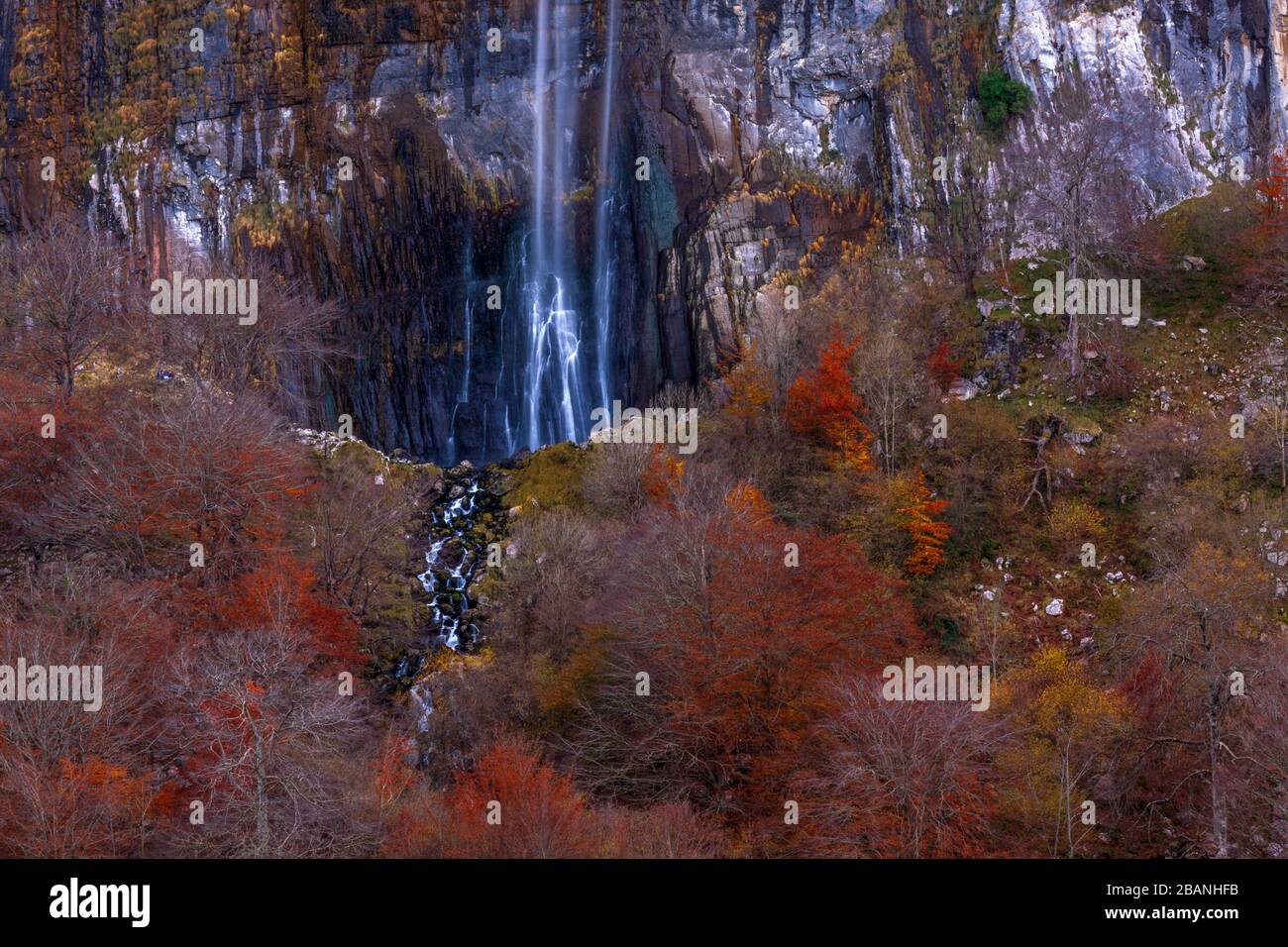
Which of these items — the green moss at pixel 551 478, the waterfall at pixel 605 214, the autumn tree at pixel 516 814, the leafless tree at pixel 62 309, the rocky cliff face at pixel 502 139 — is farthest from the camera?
the waterfall at pixel 605 214

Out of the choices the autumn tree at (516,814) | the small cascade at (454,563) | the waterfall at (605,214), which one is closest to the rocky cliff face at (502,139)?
the waterfall at (605,214)

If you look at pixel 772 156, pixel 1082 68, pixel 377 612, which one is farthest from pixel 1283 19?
pixel 377 612

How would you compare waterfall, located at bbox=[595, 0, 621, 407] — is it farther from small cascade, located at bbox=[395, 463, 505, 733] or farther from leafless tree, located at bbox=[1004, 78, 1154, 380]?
leafless tree, located at bbox=[1004, 78, 1154, 380]

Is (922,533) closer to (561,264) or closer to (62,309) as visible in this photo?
(561,264)

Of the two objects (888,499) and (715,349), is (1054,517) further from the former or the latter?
(715,349)

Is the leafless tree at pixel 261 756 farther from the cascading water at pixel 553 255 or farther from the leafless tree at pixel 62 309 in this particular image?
the cascading water at pixel 553 255

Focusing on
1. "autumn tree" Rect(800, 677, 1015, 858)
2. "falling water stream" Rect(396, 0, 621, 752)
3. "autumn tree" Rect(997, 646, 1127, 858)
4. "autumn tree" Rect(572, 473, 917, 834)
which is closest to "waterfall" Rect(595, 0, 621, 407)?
"falling water stream" Rect(396, 0, 621, 752)
